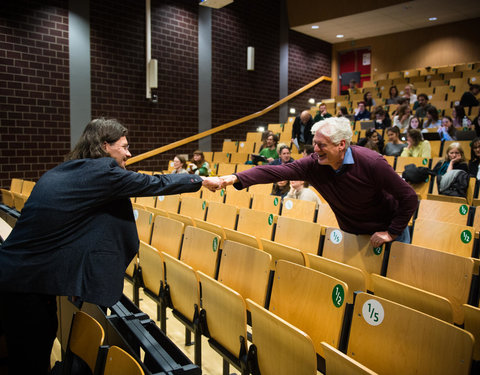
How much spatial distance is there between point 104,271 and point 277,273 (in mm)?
825

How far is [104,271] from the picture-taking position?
127 centimetres

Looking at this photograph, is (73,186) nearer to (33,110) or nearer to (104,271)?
(104,271)

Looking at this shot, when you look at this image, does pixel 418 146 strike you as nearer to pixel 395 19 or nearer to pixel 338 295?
pixel 338 295

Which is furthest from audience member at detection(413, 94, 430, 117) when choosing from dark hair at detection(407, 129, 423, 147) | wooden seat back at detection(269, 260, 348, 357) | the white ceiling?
wooden seat back at detection(269, 260, 348, 357)

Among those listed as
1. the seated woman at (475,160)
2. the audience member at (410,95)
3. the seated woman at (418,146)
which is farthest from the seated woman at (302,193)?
the audience member at (410,95)

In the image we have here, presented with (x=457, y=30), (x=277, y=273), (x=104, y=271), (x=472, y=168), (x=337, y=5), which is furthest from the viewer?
(x=457, y=30)

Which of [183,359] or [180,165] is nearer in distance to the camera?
[183,359]

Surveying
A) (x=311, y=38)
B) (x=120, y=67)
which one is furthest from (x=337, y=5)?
(x=120, y=67)

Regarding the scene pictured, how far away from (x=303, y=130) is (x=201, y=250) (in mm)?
4200

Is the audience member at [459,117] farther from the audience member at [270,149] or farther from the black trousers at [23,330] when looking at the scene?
the black trousers at [23,330]

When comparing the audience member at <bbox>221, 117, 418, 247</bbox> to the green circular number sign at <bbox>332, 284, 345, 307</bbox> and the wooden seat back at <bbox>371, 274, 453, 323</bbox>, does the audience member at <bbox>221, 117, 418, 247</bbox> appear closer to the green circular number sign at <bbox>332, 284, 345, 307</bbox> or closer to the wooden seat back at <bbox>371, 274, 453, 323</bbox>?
the wooden seat back at <bbox>371, 274, 453, 323</bbox>

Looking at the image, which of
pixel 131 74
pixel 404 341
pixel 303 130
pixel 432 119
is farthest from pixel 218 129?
pixel 404 341

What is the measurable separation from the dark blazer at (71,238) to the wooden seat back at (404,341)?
866 millimetres

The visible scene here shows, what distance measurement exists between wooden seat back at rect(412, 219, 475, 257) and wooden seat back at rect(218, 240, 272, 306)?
1.20m
